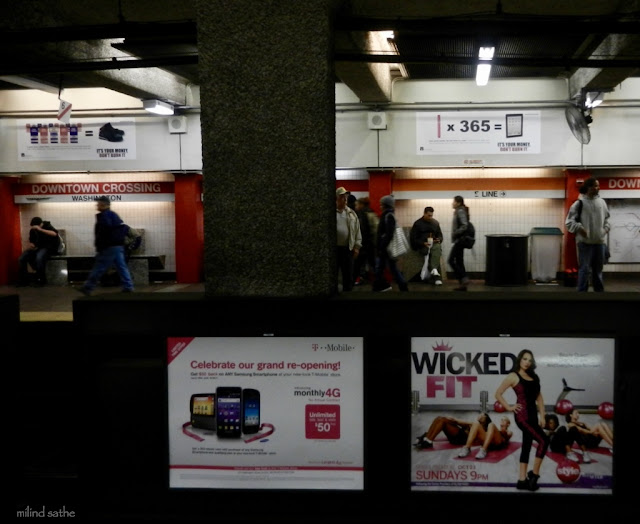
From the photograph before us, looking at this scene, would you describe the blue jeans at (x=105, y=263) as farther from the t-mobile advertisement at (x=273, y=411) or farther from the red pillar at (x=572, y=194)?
the red pillar at (x=572, y=194)

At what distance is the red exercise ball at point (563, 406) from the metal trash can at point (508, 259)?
9.77 meters

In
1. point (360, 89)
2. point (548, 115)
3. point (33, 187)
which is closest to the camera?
point (360, 89)

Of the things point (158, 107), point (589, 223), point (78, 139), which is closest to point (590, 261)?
point (589, 223)

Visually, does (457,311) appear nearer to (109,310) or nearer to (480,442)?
(480,442)

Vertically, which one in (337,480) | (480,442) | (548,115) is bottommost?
(337,480)

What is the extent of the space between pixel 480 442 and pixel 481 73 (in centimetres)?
800

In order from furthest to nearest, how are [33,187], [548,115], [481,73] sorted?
[33,187] < [548,115] < [481,73]

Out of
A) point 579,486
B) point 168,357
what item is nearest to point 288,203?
point 168,357

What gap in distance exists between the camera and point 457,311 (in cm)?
325

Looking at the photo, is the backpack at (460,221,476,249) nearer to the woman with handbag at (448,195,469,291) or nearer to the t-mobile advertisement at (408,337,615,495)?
the woman with handbag at (448,195,469,291)

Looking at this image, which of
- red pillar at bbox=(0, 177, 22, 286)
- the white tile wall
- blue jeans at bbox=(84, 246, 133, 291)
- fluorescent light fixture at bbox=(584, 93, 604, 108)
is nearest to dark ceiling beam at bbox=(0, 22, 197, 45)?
blue jeans at bbox=(84, 246, 133, 291)

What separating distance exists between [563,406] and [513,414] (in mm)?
251

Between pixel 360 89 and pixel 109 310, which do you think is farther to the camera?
pixel 360 89

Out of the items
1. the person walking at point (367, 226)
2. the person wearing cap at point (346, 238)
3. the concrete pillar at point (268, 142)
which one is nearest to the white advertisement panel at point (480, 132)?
the person walking at point (367, 226)
